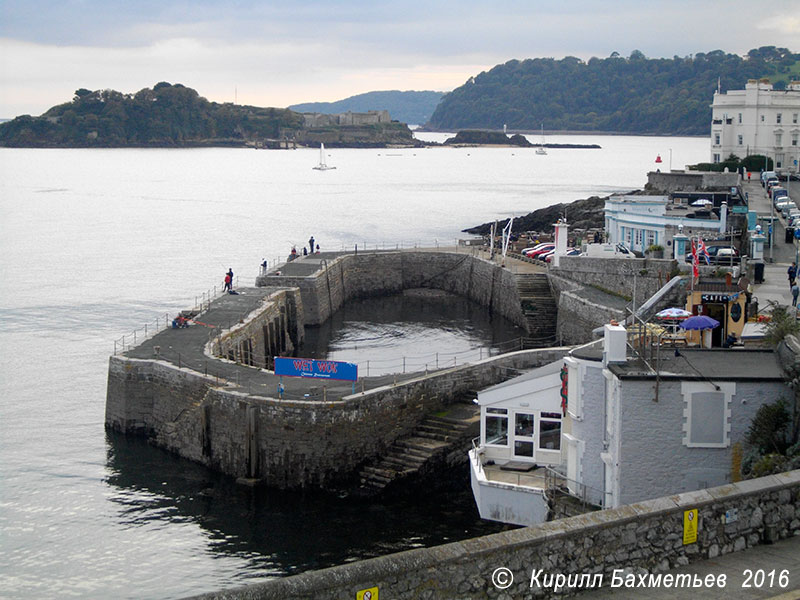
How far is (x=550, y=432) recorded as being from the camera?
76.7 feet

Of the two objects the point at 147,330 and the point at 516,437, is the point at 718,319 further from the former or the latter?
the point at 147,330

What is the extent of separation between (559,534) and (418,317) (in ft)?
164

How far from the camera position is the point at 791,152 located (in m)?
91.8

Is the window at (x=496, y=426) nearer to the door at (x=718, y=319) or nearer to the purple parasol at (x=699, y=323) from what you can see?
the purple parasol at (x=699, y=323)

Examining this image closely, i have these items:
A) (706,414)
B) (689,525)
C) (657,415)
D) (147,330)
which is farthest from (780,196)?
(689,525)

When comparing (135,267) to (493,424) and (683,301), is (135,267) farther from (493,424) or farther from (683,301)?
(493,424)

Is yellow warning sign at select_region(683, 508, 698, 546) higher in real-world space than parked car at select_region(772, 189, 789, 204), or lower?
lower

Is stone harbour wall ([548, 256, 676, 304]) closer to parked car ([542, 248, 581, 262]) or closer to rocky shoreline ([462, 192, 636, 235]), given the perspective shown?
parked car ([542, 248, 581, 262])

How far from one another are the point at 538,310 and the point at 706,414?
122 feet

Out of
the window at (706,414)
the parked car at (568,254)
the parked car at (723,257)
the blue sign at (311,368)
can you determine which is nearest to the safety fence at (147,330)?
the blue sign at (311,368)

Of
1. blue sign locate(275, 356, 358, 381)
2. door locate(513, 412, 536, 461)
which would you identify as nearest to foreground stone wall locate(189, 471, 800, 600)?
door locate(513, 412, 536, 461)

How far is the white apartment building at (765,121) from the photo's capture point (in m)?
91.9

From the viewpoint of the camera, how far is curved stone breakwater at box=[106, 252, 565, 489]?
28688 millimetres

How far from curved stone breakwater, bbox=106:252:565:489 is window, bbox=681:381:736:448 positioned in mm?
13004
